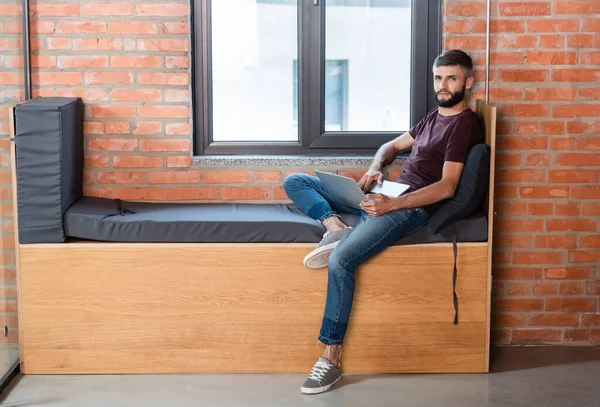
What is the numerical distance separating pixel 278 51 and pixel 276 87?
0.57 ft

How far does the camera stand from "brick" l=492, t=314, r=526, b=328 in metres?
4.48

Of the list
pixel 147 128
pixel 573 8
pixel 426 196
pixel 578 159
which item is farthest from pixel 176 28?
pixel 578 159

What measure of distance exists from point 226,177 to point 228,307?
76cm

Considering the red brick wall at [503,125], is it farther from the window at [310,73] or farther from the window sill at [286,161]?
the window at [310,73]

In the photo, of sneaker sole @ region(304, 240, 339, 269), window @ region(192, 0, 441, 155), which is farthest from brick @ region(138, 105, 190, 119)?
sneaker sole @ region(304, 240, 339, 269)

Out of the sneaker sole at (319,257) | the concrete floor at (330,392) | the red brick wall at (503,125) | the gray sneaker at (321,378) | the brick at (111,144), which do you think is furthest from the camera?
the brick at (111,144)

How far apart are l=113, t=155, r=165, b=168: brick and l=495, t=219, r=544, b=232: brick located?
5.33 feet

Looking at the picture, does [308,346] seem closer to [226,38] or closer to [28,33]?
[226,38]

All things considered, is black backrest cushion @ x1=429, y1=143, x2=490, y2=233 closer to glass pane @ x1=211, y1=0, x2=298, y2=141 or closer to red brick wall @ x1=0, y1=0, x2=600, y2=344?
red brick wall @ x1=0, y1=0, x2=600, y2=344

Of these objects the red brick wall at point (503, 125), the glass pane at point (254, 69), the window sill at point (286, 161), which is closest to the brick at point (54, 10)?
the red brick wall at point (503, 125)

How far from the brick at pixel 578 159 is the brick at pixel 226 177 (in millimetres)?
1467

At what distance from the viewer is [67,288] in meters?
3.93

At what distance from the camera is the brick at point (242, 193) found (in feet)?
14.7

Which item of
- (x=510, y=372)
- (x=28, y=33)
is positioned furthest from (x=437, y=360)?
(x=28, y=33)
